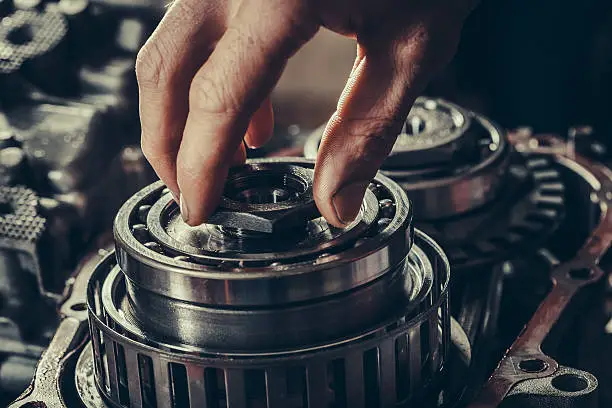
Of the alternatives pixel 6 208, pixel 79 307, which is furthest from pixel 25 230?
pixel 79 307

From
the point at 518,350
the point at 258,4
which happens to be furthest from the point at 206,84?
the point at 518,350

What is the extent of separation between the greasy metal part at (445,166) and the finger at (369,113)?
497mm

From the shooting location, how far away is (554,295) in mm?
1540

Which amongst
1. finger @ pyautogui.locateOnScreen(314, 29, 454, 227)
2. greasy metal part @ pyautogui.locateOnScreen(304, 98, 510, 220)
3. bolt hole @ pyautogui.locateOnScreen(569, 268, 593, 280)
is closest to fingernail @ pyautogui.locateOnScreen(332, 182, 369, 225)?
finger @ pyautogui.locateOnScreen(314, 29, 454, 227)

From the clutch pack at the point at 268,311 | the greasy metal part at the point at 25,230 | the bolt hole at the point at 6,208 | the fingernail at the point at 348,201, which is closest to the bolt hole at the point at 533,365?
the clutch pack at the point at 268,311

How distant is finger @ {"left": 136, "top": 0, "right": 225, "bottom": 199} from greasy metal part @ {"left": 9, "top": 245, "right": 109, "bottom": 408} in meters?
0.27

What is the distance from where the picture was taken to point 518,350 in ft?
4.57

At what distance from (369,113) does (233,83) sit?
18 cm

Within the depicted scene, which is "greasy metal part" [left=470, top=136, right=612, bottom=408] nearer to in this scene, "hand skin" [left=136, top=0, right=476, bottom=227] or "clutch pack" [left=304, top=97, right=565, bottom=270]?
"clutch pack" [left=304, top=97, right=565, bottom=270]

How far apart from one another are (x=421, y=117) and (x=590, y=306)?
491 mm

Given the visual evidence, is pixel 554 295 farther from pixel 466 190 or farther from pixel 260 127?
pixel 260 127

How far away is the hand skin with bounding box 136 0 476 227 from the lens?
1068 millimetres

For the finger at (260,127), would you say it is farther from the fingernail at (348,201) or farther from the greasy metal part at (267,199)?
the fingernail at (348,201)

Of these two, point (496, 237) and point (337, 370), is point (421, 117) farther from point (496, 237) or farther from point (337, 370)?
point (337, 370)
